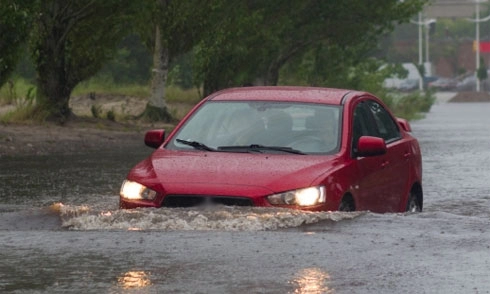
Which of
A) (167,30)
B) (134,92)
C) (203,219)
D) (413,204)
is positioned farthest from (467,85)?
(203,219)

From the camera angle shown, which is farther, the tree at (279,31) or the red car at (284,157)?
the tree at (279,31)

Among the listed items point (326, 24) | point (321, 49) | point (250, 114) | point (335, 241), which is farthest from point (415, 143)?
point (321, 49)

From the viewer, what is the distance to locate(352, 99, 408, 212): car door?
496 inches

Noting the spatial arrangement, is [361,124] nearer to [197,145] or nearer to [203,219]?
[197,145]

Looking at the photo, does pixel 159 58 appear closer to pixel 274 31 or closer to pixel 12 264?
pixel 274 31

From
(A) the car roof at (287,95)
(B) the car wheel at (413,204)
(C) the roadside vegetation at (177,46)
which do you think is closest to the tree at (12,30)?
(C) the roadside vegetation at (177,46)

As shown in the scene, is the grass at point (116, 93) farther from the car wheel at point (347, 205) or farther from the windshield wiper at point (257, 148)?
the car wheel at point (347, 205)

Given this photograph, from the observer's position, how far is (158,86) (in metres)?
40.4

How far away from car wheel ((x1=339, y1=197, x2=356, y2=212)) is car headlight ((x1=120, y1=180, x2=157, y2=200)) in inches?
57.6

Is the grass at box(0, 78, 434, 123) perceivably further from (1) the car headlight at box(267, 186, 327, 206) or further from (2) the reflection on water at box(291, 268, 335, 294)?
(2) the reflection on water at box(291, 268, 335, 294)

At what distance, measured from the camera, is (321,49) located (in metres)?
57.4

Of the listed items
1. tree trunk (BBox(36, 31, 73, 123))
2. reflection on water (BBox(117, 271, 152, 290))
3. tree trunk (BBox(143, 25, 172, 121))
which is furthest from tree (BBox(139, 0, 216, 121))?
reflection on water (BBox(117, 271, 152, 290))

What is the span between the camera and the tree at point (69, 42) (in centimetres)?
3341

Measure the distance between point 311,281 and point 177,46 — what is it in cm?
3118
